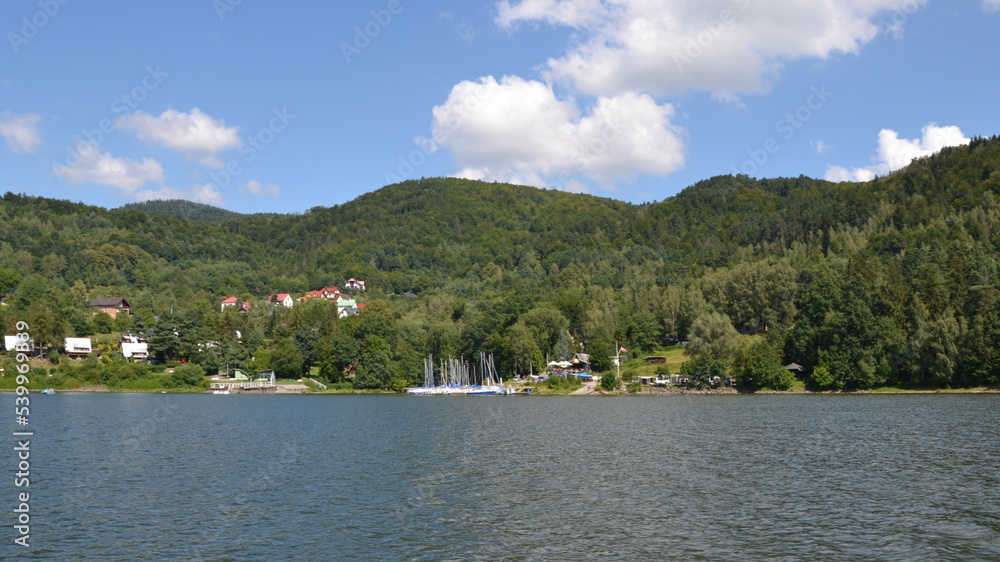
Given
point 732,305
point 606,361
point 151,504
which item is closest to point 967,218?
point 732,305

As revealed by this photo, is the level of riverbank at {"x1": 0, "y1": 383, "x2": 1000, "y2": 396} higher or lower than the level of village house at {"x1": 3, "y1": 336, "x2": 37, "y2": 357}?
lower

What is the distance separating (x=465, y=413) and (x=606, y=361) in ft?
159

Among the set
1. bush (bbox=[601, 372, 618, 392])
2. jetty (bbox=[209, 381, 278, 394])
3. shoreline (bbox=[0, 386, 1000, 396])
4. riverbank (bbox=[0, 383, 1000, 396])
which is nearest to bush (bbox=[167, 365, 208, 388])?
riverbank (bbox=[0, 383, 1000, 396])

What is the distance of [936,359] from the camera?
85500mm

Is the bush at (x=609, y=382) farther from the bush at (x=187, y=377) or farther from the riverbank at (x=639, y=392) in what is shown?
the bush at (x=187, y=377)

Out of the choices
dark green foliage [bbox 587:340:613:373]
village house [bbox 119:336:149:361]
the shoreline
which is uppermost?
village house [bbox 119:336:149:361]

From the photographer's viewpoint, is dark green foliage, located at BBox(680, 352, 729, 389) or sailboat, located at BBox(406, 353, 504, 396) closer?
dark green foliage, located at BBox(680, 352, 729, 389)

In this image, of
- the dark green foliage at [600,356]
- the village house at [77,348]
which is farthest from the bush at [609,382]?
the village house at [77,348]

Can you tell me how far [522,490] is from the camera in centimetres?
2948

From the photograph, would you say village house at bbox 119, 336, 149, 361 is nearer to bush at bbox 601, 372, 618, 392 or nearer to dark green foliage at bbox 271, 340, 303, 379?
dark green foliage at bbox 271, 340, 303, 379

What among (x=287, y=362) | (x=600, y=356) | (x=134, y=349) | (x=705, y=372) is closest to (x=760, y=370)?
(x=705, y=372)

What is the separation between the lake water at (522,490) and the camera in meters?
21.3

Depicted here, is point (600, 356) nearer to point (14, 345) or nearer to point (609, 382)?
point (609, 382)

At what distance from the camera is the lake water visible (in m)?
21.3
